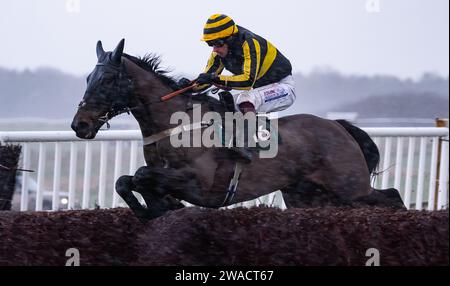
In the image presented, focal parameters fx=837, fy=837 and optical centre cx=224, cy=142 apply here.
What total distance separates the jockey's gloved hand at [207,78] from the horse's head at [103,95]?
40 centimetres

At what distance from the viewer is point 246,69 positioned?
4.80 m

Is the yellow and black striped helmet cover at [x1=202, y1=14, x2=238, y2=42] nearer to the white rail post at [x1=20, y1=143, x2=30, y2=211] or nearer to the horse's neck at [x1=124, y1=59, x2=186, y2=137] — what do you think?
the horse's neck at [x1=124, y1=59, x2=186, y2=137]

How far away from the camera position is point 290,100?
519 cm

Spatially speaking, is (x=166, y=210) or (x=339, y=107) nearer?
(x=166, y=210)

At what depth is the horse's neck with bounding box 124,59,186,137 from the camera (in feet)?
15.7

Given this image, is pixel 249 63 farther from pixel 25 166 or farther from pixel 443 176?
pixel 443 176

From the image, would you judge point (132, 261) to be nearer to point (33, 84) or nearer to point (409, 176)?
point (409, 176)

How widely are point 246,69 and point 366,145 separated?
1200 mm

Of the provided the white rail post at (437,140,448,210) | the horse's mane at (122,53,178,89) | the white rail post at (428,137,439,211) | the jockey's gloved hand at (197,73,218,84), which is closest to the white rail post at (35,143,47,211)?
the horse's mane at (122,53,178,89)

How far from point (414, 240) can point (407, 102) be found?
10376mm
